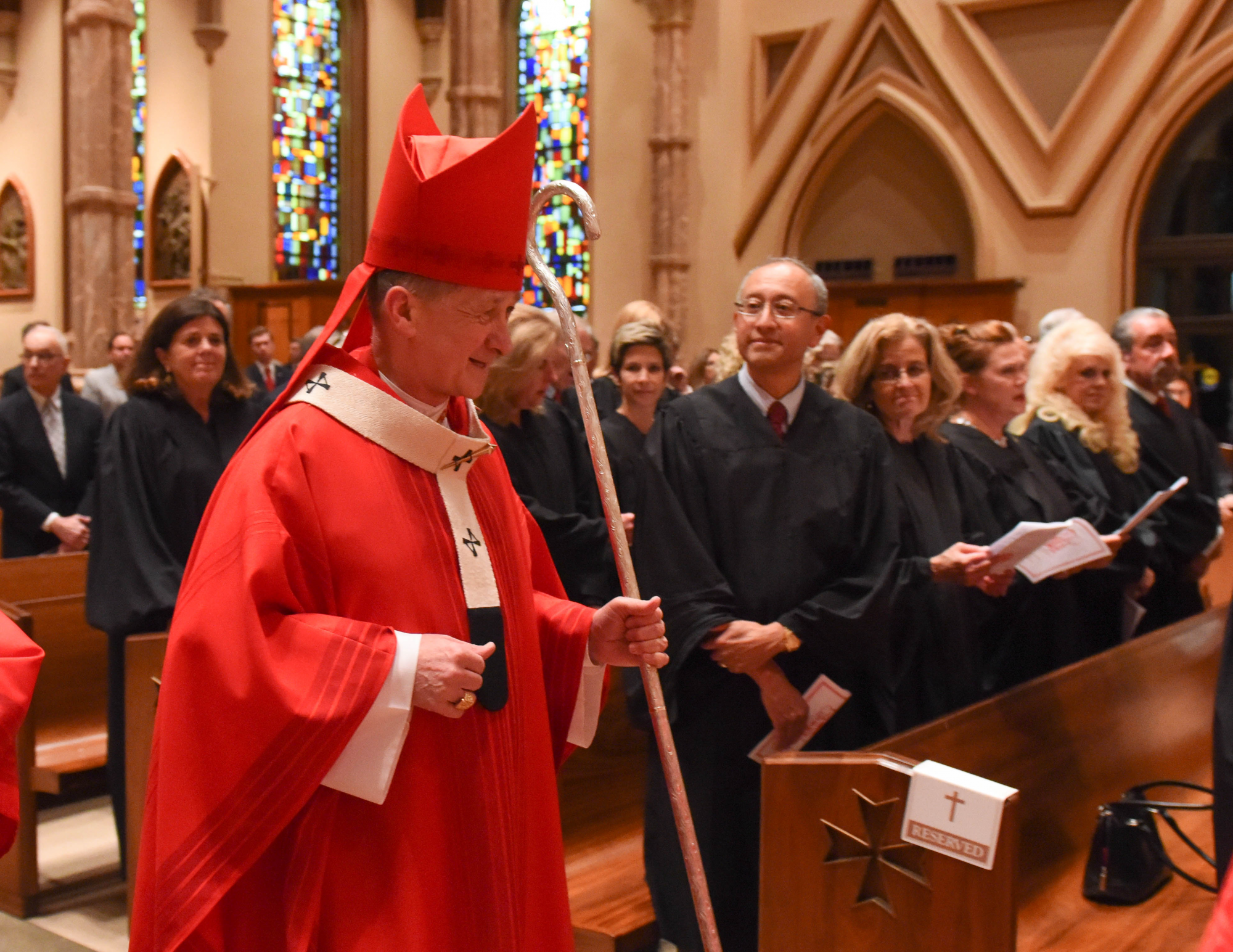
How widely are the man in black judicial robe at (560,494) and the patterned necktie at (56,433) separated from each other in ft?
8.71

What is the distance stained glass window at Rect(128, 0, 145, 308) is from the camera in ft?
53.3

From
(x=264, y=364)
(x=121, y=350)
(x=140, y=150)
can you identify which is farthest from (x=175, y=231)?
(x=121, y=350)

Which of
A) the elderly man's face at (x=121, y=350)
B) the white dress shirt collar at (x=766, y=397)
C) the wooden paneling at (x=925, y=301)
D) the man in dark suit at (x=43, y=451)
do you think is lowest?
the man in dark suit at (x=43, y=451)

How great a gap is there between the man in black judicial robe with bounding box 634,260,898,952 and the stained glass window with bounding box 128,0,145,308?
14.8 metres

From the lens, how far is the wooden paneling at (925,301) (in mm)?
11789

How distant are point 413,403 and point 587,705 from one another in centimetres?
60

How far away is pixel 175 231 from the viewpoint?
1570 cm

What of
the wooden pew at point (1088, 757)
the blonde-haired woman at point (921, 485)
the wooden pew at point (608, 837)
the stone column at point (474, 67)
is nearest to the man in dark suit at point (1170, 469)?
the wooden pew at point (1088, 757)

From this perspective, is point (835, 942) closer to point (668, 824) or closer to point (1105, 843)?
point (668, 824)

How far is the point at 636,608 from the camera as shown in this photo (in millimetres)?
1960

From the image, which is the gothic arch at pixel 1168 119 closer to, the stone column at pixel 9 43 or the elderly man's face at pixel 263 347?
the elderly man's face at pixel 263 347

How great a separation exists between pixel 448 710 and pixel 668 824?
1.64m

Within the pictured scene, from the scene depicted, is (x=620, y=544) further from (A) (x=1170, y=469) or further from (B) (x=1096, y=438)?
(A) (x=1170, y=469)

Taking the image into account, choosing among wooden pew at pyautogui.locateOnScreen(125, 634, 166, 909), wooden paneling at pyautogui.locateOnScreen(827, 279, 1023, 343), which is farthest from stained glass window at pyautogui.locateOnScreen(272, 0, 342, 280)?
wooden pew at pyautogui.locateOnScreen(125, 634, 166, 909)
